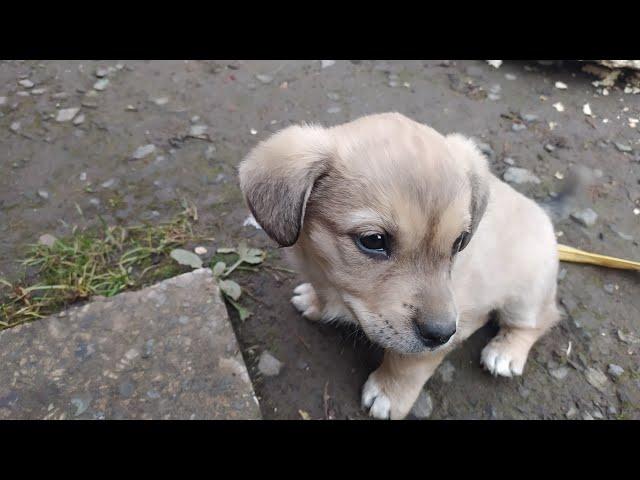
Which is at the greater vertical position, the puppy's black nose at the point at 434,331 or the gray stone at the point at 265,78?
the puppy's black nose at the point at 434,331

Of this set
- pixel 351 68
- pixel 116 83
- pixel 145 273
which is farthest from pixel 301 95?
pixel 145 273

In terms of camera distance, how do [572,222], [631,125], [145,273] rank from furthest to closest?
1. [631,125]
2. [572,222]
3. [145,273]

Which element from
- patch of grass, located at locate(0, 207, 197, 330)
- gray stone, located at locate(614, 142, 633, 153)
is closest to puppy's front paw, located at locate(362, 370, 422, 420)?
patch of grass, located at locate(0, 207, 197, 330)

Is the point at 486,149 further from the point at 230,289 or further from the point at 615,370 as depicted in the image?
the point at 230,289

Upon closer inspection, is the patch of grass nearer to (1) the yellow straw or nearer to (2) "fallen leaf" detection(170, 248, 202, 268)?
(2) "fallen leaf" detection(170, 248, 202, 268)

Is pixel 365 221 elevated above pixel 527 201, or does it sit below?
above

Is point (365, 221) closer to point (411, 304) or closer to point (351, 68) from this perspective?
point (411, 304)

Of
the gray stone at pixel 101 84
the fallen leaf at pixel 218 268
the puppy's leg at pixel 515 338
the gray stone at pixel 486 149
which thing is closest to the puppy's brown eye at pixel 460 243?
the puppy's leg at pixel 515 338

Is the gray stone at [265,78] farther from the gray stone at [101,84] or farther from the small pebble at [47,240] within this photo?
the small pebble at [47,240]
